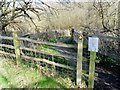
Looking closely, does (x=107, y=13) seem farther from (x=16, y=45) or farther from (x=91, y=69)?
(x=91, y=69)

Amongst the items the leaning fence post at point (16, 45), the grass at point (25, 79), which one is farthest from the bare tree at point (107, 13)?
the grass at point (25, 79)

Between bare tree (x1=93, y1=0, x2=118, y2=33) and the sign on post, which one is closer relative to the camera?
the sign on post

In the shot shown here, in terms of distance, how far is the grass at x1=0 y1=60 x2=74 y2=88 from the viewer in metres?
5.96

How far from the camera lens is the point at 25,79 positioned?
20.7ft

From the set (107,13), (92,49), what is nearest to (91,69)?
(92,49)

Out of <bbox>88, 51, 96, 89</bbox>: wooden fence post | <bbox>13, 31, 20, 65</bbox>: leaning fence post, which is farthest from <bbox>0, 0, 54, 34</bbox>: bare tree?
<bbox>88, 51, 96, 89</bbox>: wooden fence post

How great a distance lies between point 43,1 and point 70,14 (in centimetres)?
1078

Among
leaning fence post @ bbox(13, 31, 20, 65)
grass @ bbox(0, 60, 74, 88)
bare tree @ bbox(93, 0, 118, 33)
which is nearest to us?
grass @ bbox(0, 60, 74, 88)

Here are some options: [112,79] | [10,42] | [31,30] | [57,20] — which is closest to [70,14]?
[57,20]

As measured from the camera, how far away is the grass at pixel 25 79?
5.96 meters

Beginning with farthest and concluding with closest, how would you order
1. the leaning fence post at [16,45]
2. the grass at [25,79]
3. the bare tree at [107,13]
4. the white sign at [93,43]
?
the bare tree at [107,13] < the leaning fence post at [16,45] < the grass at [25,79] < the white sign at [93,43]

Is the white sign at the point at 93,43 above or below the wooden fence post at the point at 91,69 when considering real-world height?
above

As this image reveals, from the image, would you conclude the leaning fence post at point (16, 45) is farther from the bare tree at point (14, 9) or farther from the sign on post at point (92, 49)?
the bare tree at point (14, 9)

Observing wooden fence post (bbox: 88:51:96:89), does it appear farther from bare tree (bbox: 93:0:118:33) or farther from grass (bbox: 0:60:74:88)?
bare tree (bbox: 93:0:118:33)
